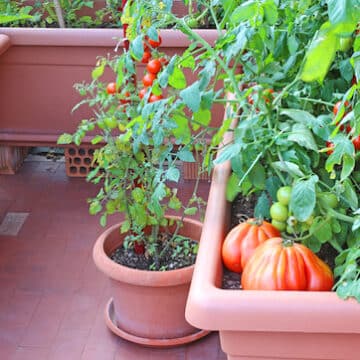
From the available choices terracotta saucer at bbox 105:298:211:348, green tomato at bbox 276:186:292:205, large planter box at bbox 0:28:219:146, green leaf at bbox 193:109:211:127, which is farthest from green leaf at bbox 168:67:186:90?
large planter box at bbox 0:28:219:146

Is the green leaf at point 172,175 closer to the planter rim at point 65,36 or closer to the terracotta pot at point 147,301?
the terracotta pot at point 147,301

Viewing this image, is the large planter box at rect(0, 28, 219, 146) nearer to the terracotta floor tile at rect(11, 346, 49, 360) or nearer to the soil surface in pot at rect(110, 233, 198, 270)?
the soil surface in pot at rect(110, 233, 198, 270)

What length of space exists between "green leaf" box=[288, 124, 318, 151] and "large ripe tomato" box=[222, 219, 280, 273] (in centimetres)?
19

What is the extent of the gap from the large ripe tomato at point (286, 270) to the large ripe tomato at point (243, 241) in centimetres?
6

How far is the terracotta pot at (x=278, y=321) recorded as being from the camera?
1220mm

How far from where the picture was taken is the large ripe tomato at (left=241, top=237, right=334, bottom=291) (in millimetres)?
1319

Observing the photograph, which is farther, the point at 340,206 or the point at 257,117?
the point at 257,117

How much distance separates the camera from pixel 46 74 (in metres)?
3.10

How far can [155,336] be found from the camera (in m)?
2.10

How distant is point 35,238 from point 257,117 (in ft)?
4.71

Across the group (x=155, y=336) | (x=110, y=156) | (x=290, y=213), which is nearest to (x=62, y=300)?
(x=155, y=336)

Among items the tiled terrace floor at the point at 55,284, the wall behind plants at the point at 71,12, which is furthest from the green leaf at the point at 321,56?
the wall behind plants at the point at 71,12

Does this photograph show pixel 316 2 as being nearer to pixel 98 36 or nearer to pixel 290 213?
pixel 290 213

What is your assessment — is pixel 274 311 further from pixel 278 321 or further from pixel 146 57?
pixel 146 57
